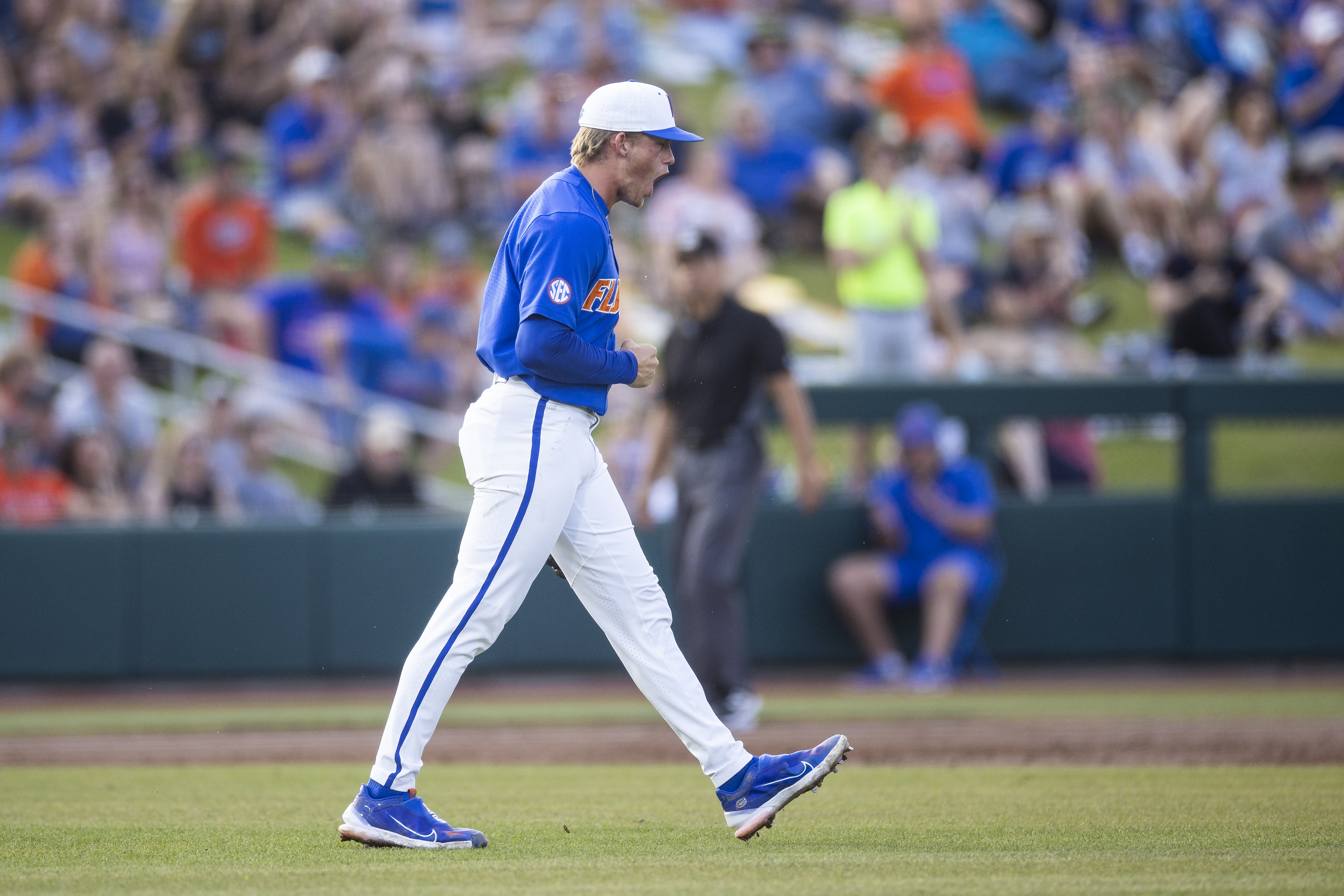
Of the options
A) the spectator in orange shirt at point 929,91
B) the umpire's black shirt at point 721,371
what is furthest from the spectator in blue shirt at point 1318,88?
the umpire's black shirt at point 721,371

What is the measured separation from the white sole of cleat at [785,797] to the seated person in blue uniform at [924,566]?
6166mm

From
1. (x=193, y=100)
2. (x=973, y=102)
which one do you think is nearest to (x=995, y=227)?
(x=973, y=102)

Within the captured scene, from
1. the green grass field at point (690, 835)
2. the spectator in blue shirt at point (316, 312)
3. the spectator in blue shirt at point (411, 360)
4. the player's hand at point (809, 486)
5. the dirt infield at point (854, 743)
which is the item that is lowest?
the dirt infield at point (854, 743)

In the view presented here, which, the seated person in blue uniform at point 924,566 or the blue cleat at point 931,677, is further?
the seated person in blue uniform at point 924,566

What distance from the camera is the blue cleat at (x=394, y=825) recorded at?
4.84 meters

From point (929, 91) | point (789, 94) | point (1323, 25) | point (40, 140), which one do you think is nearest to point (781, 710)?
point (789, 94)

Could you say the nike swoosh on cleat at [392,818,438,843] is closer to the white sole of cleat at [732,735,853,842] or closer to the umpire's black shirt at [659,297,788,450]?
the white sole of cleat at [732,735,853,842]

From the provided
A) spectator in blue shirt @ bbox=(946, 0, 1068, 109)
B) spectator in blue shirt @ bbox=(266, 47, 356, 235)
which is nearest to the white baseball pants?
spectator in blue shirt @ bbox=(266, 47, 356, 235)

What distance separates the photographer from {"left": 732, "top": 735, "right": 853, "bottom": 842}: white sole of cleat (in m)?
4.93

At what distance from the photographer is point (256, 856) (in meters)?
4.79

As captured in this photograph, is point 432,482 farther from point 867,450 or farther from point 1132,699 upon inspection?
point 1132,699

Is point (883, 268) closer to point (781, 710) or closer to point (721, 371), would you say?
A: point (721, 371)

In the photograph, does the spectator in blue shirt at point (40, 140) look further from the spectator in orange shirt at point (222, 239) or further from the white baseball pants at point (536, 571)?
the white baseball pants at point (536, 571)

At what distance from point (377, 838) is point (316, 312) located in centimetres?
871
